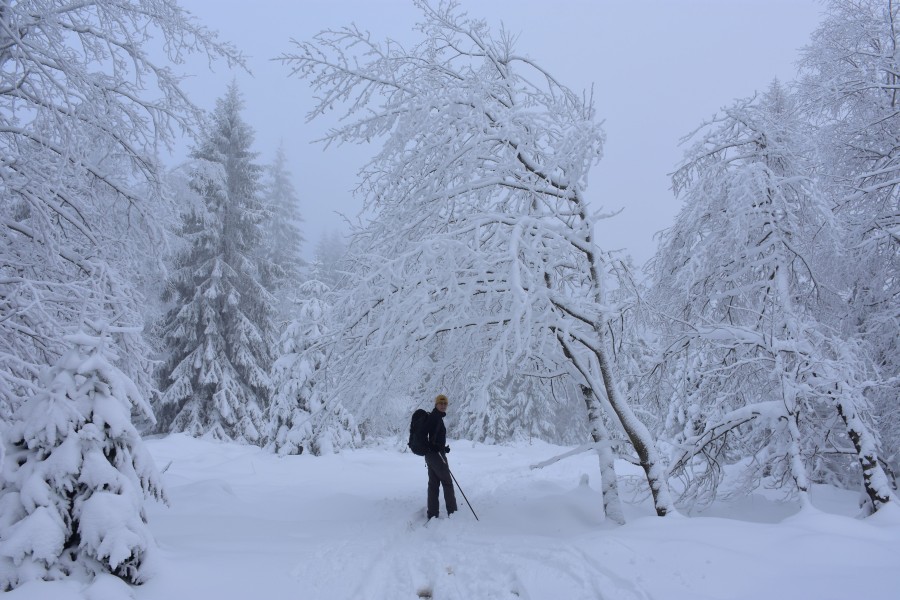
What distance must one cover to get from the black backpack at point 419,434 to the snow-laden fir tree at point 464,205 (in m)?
0.74

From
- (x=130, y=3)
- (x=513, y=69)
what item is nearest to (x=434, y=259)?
(x=513, y=69)

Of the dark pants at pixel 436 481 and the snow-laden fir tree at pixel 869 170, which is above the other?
the snow-laden fir tree at pixel 869 170

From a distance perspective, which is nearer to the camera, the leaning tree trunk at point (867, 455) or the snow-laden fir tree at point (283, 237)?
the leaning tree trunk at point (867, 455)

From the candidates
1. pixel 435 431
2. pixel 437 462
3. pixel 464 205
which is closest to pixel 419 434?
pixel 435 431

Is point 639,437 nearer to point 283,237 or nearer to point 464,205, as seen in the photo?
point 464,205

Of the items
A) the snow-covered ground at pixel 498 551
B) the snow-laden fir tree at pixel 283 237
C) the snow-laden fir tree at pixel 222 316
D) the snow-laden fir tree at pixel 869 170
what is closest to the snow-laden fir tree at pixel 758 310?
the snow-laden fir tree at pixel 869 170

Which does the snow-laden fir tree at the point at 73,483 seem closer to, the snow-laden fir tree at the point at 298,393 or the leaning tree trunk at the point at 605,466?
the leaning tree trunk at the point at 605,466

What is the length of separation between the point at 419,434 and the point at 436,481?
2.41ft

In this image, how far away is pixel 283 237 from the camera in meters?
27.3

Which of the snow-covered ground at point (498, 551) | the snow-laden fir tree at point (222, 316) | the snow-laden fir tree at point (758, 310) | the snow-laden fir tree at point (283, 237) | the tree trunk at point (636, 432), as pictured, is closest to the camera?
the snow-covered ground at point (498, 551)

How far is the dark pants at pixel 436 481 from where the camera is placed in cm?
699

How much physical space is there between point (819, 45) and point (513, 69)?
7690 millimetres

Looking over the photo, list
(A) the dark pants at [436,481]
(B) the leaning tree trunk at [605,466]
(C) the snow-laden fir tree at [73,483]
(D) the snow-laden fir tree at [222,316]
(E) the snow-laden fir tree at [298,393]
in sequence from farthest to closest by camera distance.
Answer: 1. (D) the snow-laden fir tree at [222,316]
2. (E) the snow-laden fir tree at [298,393]
3. (A) the dark pants at [436,481]
4. (B) the leaning tree trunk at [605,466]
5. (C) the snow-laden fir tree at [73,483]

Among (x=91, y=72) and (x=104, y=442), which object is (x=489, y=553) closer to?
(x=104, y=442)
